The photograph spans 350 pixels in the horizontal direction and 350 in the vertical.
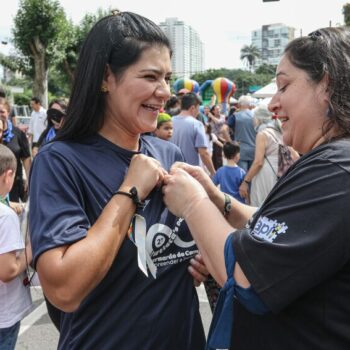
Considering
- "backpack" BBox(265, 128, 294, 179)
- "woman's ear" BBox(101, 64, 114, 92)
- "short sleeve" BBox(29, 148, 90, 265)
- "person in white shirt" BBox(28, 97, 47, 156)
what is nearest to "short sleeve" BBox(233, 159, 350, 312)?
"short sleeve" BBox(29, 148, 90, 265)

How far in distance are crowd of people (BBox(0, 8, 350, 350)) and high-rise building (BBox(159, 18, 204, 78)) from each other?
1.08ft

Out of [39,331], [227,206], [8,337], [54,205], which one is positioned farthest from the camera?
[39,331]

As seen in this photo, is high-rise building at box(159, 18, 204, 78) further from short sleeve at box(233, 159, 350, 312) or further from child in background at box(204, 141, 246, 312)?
child in background at box(204, 141, 246, 312)

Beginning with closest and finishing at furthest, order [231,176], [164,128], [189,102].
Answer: [231,176] → [164,128] → [189,102]

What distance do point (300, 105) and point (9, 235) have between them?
1.64 meters

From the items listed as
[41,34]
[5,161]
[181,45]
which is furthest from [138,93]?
[41,34]

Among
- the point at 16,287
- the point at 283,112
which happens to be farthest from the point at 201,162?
the point at 283,112

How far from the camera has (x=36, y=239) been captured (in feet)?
4.22

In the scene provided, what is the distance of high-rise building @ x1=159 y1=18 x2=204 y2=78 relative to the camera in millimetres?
1896

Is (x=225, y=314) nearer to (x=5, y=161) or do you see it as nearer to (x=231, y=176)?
(x=5, y=161)

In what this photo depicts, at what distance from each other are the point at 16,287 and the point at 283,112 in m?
1.79

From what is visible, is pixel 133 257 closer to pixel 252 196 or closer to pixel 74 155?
pixel 74 155

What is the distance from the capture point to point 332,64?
1.32 m

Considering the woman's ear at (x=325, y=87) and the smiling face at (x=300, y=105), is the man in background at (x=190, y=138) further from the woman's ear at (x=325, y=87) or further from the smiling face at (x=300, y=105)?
the woman's ear at (x=325, y=87)
